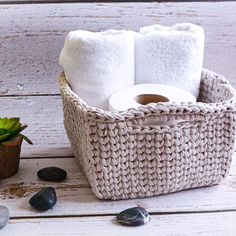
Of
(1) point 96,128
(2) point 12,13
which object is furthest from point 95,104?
(2) point 12,13

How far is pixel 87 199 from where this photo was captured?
675 millimetres

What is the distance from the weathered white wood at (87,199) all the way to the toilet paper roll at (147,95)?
0.12 meters

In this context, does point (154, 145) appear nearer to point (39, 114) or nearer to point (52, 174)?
point (52, 174)

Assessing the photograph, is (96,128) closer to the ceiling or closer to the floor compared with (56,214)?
closer to the ceiling

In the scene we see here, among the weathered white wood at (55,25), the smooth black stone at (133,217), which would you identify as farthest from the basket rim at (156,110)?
the weathered white wood at (55,25)

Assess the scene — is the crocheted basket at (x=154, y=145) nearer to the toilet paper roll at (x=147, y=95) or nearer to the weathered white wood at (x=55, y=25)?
the toilet paper roll at (x=147, y=95)

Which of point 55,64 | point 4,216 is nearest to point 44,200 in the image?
point 4,216

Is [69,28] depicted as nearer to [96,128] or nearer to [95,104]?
[95,104]

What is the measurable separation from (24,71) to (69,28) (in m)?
0.10

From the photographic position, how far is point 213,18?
0.86 meters

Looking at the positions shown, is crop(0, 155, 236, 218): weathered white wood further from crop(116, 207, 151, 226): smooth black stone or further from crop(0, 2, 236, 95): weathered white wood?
crop(0, 2, 236, 95): weathered white wood

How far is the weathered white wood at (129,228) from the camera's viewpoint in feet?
1.98

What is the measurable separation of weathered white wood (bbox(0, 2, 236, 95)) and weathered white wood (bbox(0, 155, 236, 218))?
0.62ft

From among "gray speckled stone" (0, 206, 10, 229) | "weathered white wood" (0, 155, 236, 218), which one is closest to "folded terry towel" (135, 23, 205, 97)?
"weathered white wood" (0, 155, 236, 218)
